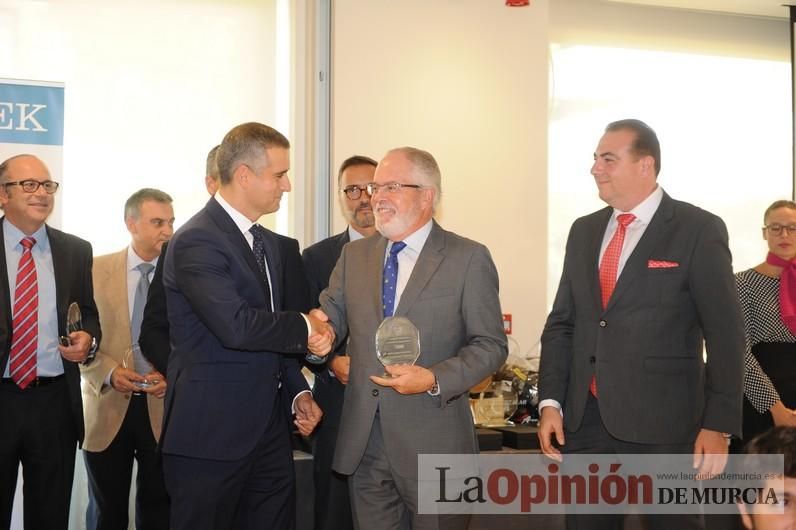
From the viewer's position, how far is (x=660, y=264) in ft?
10.3

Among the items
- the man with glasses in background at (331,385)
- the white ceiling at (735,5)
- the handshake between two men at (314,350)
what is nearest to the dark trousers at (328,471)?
the man with glasses in background at (331,385)

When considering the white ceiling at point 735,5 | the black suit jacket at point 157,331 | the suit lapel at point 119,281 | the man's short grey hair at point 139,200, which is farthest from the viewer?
the white ceiling at point 735,5

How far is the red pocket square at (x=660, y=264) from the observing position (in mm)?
3146

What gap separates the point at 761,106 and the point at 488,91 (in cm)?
279

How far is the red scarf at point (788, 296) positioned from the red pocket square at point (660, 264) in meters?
2.28

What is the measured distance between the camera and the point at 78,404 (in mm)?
4117

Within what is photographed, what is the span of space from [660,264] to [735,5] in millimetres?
4922

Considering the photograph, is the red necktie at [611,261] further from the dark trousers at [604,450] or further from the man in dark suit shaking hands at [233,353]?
the man in dark suit shaking hands at [233,353]

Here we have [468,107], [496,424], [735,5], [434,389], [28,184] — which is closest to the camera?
[434,389]

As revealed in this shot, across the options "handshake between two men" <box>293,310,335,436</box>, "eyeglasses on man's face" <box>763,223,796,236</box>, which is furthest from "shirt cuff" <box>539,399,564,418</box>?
"eyeglasses on man's face" <box>763,223,796,236</box>

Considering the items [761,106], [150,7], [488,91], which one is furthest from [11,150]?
[761,106]

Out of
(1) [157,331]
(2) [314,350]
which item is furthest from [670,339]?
(1) [157,331]

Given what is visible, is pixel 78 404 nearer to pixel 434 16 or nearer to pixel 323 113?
pixel 323 113

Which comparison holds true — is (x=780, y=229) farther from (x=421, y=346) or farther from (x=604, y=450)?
(x=421, y=346)
